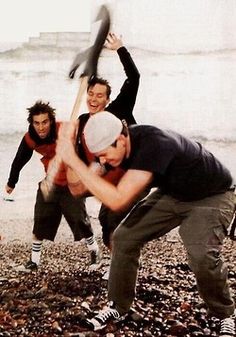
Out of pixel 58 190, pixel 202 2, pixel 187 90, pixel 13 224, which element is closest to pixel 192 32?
pixel 202 2

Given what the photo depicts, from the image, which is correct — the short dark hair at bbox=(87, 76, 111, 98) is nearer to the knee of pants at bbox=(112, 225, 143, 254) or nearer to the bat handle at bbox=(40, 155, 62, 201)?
the bat handle at bbox=(40, 155, 62, 201)

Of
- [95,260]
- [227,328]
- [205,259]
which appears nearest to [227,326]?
[227,328]

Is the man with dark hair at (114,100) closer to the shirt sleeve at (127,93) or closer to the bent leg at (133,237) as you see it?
the shirt sleeve at (127,93)

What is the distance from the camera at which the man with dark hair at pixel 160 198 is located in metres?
1.55

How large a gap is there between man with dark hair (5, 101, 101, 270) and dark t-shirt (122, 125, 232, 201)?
1.47ft

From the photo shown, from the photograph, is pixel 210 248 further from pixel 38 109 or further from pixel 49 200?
pixel 38 109

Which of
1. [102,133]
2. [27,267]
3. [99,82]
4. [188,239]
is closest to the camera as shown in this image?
[102,133]

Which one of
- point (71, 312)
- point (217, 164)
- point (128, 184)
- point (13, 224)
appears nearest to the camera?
point (128, 184)

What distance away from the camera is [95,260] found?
6.71ft

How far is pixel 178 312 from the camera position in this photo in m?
1.89

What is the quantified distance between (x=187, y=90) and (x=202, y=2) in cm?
43

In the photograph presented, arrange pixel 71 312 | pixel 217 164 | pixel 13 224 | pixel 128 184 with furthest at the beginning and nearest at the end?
1. pixel 13 224
2. pixel 71 312
3. pixel 217 164
4. pixel 128 184

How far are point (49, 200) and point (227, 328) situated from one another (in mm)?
971

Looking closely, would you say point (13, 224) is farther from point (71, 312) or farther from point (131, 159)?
point (131, 159)
